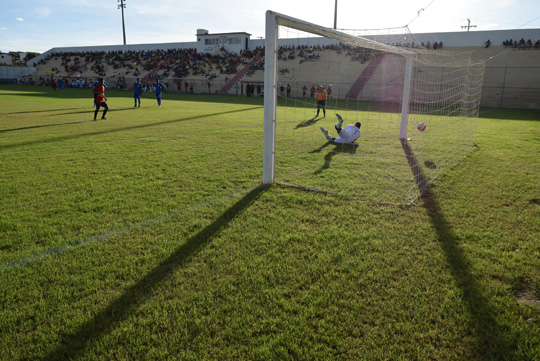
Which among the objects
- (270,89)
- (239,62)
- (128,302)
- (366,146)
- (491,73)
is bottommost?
(128,302)

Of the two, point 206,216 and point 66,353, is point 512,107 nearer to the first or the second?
point 206,216

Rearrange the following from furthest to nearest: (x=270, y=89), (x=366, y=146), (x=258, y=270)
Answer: (x=366, y=146), (x=270, y=89), (x=258, y=270)

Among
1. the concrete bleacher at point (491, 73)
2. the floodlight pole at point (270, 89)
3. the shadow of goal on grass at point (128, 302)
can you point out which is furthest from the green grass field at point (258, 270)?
the concrete bleacher at point (491, 73)

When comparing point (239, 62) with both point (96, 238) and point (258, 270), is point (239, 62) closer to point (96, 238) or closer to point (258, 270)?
point (96, 238)

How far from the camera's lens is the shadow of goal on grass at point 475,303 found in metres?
2.22

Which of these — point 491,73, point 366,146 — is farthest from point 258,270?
point 491,73

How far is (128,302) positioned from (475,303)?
2.67 metres

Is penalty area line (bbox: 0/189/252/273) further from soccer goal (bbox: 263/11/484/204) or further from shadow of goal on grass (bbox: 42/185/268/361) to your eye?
soccer goal (bbox: 263/11/484/204)

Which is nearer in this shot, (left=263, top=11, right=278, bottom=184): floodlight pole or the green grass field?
the green grass field

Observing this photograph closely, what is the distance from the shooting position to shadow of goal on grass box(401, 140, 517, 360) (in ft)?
7.29

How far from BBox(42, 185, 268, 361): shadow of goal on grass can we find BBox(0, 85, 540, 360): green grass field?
1cm

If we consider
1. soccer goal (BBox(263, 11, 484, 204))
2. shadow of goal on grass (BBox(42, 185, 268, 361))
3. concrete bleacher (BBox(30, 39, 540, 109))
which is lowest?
shadow of goal on grass (BBox(42, 185, 268, 361))

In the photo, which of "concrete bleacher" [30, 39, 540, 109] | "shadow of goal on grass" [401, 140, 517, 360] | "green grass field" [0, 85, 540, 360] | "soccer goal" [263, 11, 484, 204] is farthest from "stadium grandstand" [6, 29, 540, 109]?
"shadow of goal on grass" [401, 140, 517, 360]

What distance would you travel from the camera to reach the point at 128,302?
8.59 feet
